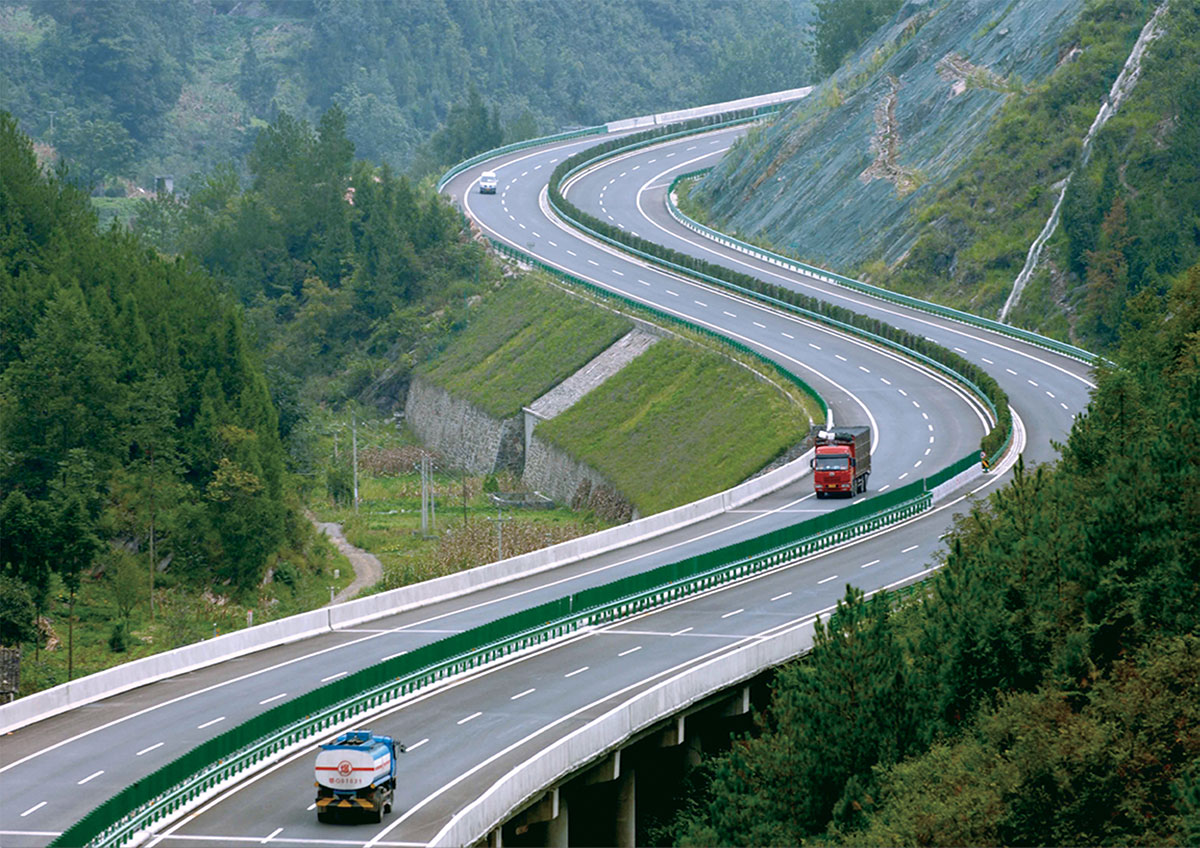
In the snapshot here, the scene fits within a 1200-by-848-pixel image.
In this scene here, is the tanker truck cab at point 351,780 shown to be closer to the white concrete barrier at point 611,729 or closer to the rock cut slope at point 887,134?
the white concrete barrier at point 611,729

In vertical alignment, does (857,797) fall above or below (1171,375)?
below

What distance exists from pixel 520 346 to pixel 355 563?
27464 millimetres

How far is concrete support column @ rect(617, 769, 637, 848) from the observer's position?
41.7 meters

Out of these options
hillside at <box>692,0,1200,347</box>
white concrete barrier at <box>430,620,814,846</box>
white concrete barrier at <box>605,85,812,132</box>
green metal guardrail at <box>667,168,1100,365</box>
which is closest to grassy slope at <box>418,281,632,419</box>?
green metal guardrail at <box>667,168,1100,365</box>

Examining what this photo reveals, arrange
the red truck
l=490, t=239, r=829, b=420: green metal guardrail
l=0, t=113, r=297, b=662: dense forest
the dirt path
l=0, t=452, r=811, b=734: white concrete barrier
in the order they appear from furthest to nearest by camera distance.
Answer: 1. l=490, t=239, r=829, b=420: green metal guardrail
2. the dirt path
3. l=0, t=113, r=297, b=662: dense forest
4. the red truck
5. l=0, t=452, r=811, b=734: white concrete barrier

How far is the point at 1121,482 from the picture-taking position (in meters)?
39.4

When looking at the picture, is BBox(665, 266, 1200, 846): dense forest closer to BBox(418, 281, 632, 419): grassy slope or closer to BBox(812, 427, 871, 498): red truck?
BBox(812, 427, 871, 498): red truck

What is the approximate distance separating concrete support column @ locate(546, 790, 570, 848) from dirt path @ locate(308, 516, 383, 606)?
31657 millimetres

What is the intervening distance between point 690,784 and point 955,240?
6144 cm

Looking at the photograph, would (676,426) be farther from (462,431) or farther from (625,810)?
(625,810)

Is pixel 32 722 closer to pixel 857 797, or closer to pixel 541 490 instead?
pixel 857 797

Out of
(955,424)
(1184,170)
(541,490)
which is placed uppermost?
(1184,170)

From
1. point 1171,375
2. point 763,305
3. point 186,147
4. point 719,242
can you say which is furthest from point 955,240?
point 186,147

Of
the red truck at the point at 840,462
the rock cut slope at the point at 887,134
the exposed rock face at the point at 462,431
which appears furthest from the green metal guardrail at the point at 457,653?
the rock cut slope at the point at 887,134
